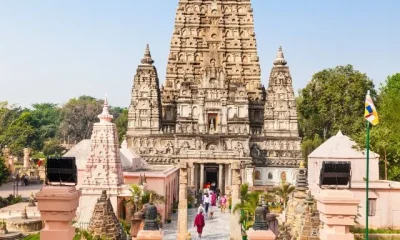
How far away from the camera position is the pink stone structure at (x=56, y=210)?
1010 cm

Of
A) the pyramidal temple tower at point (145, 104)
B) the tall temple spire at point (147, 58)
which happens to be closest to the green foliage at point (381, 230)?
the pyramidal temple tower at point (145, 104)

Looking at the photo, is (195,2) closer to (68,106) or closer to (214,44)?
(214,44)

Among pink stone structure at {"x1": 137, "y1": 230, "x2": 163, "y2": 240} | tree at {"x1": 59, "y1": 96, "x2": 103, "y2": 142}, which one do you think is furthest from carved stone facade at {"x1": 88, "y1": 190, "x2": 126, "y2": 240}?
tree at {"x1": 59, "y1": 96, "x2": 103, "y2": 142}

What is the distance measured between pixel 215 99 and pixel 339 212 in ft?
147

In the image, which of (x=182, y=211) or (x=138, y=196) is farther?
(x=182, y=211)

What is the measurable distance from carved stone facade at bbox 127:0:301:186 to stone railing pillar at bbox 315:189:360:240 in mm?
39581

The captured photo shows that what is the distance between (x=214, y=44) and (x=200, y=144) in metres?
11.1

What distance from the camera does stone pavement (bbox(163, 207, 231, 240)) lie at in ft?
102

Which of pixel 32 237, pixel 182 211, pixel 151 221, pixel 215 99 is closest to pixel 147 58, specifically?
pixel 215 99

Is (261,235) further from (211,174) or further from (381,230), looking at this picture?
(211,174)

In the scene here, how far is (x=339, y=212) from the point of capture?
10180mm

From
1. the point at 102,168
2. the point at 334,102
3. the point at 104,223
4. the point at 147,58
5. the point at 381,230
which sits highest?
the point at 147,58

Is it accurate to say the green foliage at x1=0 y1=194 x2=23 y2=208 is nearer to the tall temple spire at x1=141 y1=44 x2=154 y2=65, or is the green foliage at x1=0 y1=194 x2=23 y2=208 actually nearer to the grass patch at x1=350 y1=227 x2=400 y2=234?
the tall temple spire at x1=141 y1=44 x2=154 y2=65

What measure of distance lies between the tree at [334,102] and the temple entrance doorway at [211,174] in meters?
18.0
